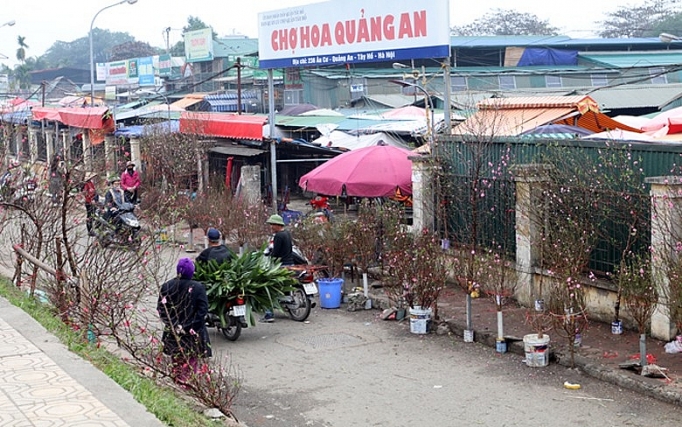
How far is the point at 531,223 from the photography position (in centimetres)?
1283

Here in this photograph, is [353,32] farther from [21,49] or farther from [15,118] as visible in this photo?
[21,49]

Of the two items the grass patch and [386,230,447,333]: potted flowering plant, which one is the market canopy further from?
the grass patch

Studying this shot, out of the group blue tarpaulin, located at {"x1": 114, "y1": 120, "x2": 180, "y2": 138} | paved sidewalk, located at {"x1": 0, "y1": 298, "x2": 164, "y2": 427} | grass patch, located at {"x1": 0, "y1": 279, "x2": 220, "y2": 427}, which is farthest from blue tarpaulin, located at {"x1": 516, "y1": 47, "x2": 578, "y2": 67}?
paved sidewalk, located at {"x1": 0, "y1": 298, "x2": 164, "y2": 427}

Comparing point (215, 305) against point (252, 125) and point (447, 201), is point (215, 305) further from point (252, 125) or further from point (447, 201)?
point (252, 125)

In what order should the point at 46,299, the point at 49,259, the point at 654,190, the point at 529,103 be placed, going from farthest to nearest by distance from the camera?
the point at 529,103
the point at 49,259
the point at 46,299
the point at 654,190

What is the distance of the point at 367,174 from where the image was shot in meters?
16.3

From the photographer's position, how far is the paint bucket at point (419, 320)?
12.2 metres

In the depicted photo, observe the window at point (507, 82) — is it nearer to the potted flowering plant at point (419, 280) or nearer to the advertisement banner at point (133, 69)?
the potted flowering plant at point (419, 280)

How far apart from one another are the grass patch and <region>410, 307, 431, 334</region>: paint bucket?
4618 millimetres

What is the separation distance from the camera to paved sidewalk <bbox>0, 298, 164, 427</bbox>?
21.5ft

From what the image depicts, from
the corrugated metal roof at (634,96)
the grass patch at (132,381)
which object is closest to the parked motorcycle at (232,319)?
the grass patch at (132,381)

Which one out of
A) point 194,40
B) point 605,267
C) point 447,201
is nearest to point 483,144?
point 447,201

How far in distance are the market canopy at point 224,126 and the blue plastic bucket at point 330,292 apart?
1118cm

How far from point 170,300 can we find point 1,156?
780 centimetres
